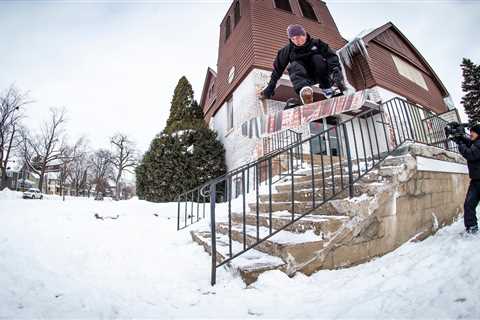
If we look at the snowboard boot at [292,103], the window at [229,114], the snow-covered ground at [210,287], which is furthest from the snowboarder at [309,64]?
the window at [229,114]

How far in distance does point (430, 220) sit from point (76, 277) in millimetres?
4600

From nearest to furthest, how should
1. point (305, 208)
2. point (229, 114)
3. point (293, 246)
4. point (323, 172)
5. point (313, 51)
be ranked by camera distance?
1. point (293, 246)
2. point (323, 172)
3. point (305, 208)
4. point (313, 51)
5. point (229, 114)

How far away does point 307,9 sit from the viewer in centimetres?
1090

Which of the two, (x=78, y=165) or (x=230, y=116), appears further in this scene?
(x=78, y=165)

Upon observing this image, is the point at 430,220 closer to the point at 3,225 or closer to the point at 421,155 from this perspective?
the point at 421,155

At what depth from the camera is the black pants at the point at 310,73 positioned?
3137 mm

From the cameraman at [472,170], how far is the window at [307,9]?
10.1 meters

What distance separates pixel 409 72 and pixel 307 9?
7147mm

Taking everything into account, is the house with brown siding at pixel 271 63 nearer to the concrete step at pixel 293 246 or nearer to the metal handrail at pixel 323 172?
the metal handrail at pixel 323 172

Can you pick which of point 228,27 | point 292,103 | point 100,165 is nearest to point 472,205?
point 292,103

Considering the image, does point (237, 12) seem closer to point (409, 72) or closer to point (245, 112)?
point (245, 112)

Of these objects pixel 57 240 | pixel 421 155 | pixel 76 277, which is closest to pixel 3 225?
pixel 57 240

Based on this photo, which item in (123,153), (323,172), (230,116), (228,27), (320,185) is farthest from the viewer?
(123,153)

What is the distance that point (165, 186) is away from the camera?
834 centimetres
